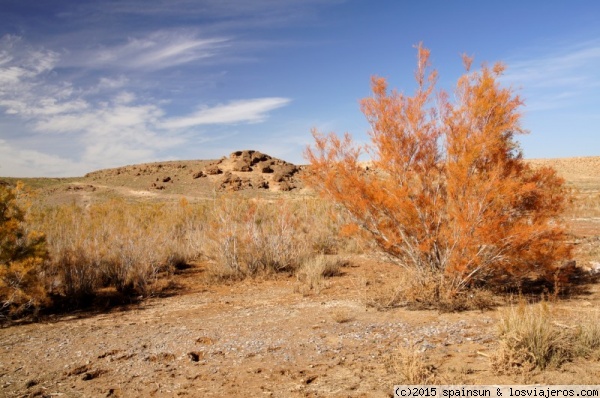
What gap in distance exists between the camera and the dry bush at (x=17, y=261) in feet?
23.6

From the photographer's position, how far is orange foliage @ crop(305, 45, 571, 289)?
257 inches

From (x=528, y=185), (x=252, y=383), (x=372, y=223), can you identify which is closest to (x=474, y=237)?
(x=528, y=185)

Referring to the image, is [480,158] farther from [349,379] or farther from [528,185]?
[349,379]

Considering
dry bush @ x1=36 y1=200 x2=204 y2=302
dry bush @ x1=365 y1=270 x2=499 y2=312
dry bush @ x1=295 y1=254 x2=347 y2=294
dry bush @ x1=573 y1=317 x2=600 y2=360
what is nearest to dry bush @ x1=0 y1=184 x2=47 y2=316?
dry bush @ x1=36 y1=200 x2=204 y2=302

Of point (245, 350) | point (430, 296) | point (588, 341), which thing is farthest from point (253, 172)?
point (588, 341)

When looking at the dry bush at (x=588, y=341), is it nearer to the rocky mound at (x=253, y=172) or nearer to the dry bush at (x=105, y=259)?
the dry bush at (x=105, y=259)

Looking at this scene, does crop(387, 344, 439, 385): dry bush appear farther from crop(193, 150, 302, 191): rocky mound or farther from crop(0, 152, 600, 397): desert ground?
crop(193, 150, 302, 191): rocky mound

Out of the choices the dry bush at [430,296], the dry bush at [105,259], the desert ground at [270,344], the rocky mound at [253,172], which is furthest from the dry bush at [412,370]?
the rocky mound at [253,172]

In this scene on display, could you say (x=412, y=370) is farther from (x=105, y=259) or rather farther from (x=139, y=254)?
(x=105, y=259)

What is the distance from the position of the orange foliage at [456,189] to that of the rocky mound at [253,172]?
30602 mm

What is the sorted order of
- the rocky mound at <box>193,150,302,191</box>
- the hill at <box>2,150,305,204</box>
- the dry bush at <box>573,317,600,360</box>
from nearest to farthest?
1. the dry bush at <box>573,317,600,360</box>
2. the hill at <box>2,150,305,204</box>
3. the rocky mound at <box>193,150,302,191</box>

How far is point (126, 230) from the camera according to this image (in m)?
11.3

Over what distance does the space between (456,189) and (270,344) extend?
3.66m

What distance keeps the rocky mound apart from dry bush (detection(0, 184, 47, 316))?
2950 cm
